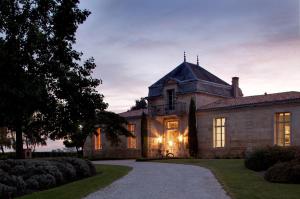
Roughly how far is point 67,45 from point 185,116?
14.8m

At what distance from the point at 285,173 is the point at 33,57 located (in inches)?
419

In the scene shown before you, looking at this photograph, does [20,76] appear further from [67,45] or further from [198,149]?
[198,149]

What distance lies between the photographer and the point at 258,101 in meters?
28.8

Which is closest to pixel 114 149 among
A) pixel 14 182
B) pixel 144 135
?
pixel 144 135

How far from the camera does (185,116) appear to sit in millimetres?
33656

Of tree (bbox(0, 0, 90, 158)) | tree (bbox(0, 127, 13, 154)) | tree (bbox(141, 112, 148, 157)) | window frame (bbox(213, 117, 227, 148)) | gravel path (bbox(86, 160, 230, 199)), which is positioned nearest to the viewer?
gravel path (bbox(86, 160, 230, 199))

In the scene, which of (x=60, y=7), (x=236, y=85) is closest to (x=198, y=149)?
(x=236, y=85)

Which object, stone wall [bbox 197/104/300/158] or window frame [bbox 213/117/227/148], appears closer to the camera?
stone wall [bbox 197/104/300/158]

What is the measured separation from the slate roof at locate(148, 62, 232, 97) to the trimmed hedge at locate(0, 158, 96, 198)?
15.5m

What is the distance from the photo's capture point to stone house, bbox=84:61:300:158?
2777cm

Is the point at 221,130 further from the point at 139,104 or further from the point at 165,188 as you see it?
the point at 139,104

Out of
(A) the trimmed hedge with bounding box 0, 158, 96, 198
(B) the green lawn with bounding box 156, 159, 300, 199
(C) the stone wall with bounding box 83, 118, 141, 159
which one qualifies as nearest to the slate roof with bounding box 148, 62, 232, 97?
(C) the stone wall with bounding box 83, 118, 141, 159

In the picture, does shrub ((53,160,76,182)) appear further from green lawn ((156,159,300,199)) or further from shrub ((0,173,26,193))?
green lawn ((156,159,300,199))

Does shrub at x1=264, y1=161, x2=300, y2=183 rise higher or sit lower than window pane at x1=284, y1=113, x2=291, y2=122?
lower
